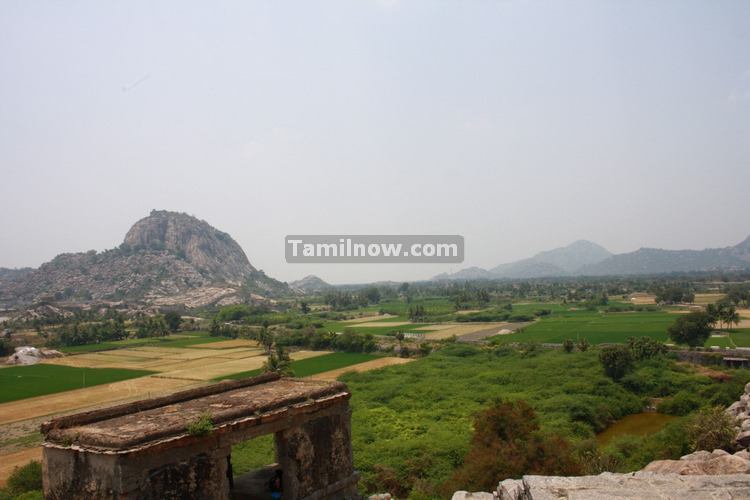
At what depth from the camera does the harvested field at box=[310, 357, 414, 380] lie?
42088mm

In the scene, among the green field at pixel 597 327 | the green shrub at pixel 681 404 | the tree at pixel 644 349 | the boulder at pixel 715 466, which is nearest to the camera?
the boulder at pixel 715 466

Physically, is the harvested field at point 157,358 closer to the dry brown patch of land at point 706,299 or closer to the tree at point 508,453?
the tree at point 508,453

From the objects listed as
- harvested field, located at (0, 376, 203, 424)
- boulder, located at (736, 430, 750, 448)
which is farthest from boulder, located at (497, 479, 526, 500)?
harvested field, located at (0, 376, 203, 424)

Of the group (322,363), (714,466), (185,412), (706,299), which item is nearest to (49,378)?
(322,363)

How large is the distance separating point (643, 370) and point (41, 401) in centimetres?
3912

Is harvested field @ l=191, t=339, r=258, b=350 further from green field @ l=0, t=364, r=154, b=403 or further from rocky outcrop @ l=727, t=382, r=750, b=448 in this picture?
rocky outcrop @ l=727, t=382, r=750, b=448

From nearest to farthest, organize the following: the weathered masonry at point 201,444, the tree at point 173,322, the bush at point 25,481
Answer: the weathered masonry at point 201,444
the bush at point 25,481
the tree at point 173,322

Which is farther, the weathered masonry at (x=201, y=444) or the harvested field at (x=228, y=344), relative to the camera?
the harvested field at (x=228, y=344)

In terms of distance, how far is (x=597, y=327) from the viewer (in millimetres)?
64062

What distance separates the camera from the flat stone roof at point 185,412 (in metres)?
8.84

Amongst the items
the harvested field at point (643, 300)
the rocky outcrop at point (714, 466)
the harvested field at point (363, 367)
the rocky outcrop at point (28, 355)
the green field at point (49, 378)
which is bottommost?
the harvested field at point (363, 367)

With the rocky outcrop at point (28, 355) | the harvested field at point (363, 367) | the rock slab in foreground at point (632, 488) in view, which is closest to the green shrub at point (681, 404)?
the harvested field at point (363, 367)

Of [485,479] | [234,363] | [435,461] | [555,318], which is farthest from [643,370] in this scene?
[555,318]

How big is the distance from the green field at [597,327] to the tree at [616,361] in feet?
51.3
